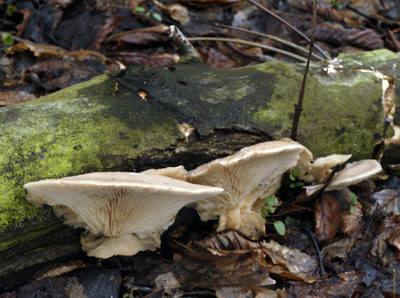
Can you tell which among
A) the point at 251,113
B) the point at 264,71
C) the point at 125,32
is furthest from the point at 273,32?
the point at 251,113

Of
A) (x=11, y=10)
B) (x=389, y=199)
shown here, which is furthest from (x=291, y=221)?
(x=11, y=10)

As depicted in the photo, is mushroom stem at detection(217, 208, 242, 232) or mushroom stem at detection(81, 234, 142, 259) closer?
mushroom stem at detection(81, 234, 142, 259)

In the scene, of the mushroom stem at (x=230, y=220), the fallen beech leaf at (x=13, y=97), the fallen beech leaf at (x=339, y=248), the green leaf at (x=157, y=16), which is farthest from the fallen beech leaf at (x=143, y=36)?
the fallen beech leaf at (x=339, y=248)

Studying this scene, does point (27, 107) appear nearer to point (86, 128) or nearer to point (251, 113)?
point (86, 128)

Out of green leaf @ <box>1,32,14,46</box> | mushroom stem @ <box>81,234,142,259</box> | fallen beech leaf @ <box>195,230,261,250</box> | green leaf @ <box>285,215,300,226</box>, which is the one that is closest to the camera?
mushroom stem @ <box>81,234,142,259</box>

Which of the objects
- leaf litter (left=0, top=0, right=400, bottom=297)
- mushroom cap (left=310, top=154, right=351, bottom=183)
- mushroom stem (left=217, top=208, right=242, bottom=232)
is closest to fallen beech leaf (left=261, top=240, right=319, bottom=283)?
leaf litter (left=0, top=0, right=400, bottom=297)

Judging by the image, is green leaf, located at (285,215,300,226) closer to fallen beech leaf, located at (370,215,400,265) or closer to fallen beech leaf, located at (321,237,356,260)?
fallen beech leaf, located at (321,237,356,260)
